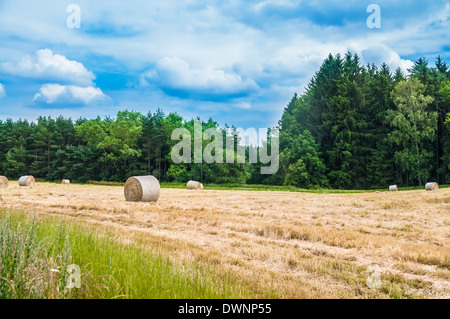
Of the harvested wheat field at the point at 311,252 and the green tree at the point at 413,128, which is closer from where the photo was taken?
the harvested wheat field at the point at 311,252

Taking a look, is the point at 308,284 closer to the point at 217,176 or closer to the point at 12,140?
the point at 217,176

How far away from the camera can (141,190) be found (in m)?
21.8

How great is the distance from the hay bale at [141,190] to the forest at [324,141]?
3693 cm

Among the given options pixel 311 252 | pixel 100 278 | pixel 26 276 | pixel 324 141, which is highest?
pixel 324 141

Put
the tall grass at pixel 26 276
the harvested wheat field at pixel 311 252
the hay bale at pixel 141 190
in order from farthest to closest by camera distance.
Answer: the hay bale at pixel 141 190
the harvested wheat field at pixel 311 252
the tall grass at pixel 26 276

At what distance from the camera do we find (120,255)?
6.16 m

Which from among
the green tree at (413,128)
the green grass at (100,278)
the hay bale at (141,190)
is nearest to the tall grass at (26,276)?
the green grass at (100,278)

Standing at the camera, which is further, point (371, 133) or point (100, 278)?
point (371, 133)

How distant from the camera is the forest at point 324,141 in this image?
54438mm

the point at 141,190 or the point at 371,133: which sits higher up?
the point at 371,133

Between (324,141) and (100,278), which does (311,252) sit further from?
(324,141)

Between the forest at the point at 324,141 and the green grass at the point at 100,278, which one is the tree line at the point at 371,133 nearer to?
the forest at the point at 324,141

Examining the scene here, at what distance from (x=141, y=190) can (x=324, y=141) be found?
51.1m

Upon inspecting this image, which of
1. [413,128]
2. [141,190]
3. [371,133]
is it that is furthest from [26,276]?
[371,133]
